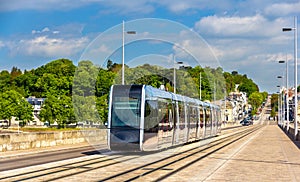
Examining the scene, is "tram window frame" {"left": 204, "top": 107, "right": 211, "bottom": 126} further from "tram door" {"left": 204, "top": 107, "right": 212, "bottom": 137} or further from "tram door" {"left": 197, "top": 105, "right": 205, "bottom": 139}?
"tram door" {"left": 197, "top": 105, "right": 205, "bottom": 139}

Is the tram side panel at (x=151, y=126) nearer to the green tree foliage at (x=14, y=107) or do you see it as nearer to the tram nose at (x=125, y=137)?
the tram nose at (x=125, y=137)

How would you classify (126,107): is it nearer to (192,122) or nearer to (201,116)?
(192,122)

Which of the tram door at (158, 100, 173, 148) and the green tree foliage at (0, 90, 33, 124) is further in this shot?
the green tree foliage at (0, 90, 33, 124)

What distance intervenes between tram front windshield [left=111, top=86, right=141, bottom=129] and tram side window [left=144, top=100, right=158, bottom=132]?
1.31 feet

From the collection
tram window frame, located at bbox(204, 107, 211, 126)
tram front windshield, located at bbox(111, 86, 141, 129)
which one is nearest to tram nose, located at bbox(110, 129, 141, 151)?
tram front windshield, located at bbox(111, 86, 141, 129)

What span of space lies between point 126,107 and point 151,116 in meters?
1.25

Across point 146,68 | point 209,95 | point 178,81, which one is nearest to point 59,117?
point 178,81

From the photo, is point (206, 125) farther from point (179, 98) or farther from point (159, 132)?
point (159, 132)

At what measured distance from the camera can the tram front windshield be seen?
24609 mm

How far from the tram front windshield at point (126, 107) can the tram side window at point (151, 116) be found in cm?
40

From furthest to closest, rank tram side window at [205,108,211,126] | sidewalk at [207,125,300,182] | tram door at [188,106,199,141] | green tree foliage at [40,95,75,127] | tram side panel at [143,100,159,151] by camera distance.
A: 1. green tree foliage at [40,95,75,127]
2. tram side window at [205,108,211,126]
3. tram door at [188,106,199,141]
4. tram side panel at [143,100,159,151]
5. sidewalk at [207,125,300,182]

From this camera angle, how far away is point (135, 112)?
81.0 feet

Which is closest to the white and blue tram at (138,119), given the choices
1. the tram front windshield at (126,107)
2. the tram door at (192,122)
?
the tram front windshield at (126,107)

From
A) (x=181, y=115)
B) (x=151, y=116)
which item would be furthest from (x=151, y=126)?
(x=181, y=115)
